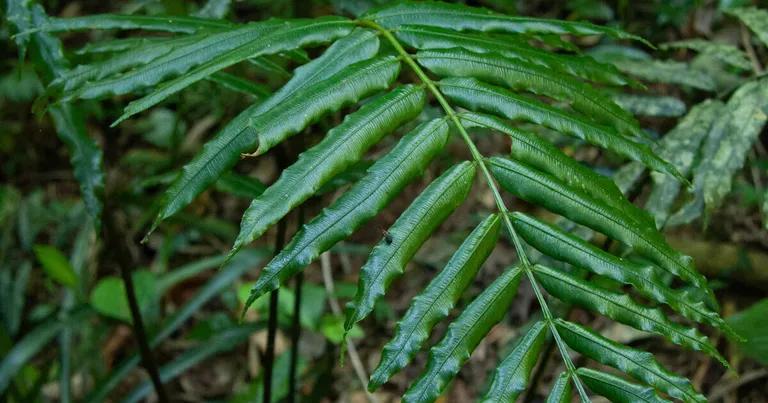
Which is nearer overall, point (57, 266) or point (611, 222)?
point (611, 222)

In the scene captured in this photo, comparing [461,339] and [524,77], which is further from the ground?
[524,77]

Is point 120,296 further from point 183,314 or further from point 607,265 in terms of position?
point 607,265

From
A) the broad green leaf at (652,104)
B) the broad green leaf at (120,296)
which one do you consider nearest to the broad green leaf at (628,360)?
the broad green leaf at (652,104)

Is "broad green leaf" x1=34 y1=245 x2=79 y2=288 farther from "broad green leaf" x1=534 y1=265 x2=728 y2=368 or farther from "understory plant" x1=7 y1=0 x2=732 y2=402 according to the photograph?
"broad green leaf" x1=534 y1=265 x2=728 y2=368

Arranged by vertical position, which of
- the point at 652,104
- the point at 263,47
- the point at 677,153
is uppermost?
the point at 652,104

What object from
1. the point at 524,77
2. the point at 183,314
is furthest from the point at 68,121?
Result: the point at 183,314
